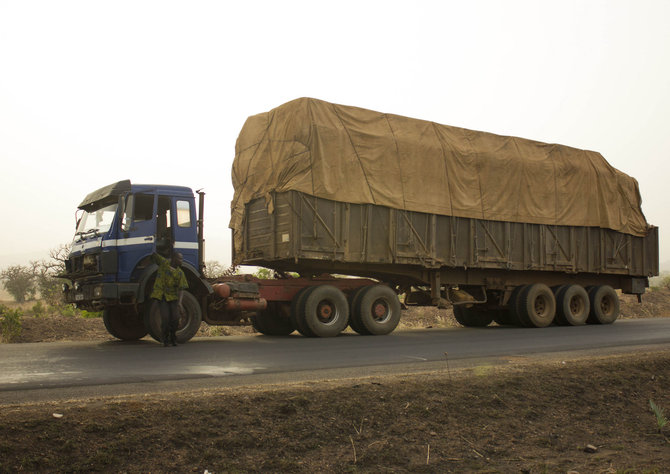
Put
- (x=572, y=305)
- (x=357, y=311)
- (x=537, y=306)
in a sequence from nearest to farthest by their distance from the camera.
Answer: (x=357, y=311)
(x=537, y=306)
(x=572, y=305)

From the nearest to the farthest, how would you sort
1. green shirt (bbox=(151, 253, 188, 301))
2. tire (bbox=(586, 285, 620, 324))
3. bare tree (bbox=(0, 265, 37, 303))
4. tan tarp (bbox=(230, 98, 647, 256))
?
green shirt (bbox=(151, 253, 188, 301)) → tan tarp (bbox=(230, 98, 647, 256)) → tire (bbox=(586, 285, 620, 324)) → bare tree (bbox=(0, 265, 37, 303))

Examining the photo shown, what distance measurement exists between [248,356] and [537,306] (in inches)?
428

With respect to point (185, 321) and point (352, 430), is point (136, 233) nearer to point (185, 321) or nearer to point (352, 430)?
point (185, 321)

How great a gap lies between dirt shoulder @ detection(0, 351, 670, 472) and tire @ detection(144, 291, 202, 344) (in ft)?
18.5

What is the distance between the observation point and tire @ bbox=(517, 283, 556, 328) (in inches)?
687

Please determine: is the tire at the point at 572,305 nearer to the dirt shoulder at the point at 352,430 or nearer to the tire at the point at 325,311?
the tire at the point at 325,311

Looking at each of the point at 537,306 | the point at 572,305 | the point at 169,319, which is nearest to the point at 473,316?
the point at 537,306

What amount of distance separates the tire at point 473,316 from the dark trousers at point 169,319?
10587 millimetres

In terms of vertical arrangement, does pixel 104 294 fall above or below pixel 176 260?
below

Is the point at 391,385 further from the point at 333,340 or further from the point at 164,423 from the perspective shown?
the point at 333,340

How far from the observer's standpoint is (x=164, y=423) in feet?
16.2

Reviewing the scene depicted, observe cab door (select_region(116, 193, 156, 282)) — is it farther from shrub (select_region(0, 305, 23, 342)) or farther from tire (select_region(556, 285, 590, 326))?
tire (select_region(556, 285, 590, 326))

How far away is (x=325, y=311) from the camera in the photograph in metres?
14.0

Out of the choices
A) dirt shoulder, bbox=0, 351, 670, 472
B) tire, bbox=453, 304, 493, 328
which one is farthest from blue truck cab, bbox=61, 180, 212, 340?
tire, bbox=453, 304, 493, 328
